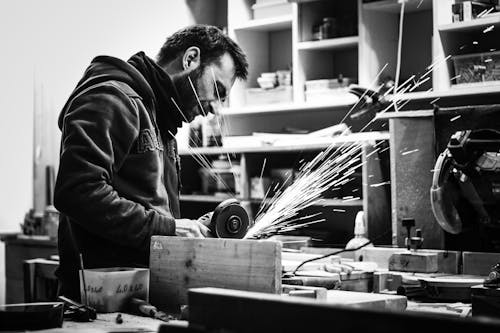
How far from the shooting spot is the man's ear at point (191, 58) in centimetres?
329

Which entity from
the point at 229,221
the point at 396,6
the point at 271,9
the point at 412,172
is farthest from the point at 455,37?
the point at 229,221

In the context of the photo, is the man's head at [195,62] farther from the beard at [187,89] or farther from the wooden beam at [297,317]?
the wooden beam at [297,317]

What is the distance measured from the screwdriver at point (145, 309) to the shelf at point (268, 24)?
3.61 meters

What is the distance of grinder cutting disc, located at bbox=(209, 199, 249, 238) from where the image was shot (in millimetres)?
2695

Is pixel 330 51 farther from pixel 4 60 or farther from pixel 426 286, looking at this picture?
pixel 426 286

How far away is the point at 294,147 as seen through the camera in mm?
5105

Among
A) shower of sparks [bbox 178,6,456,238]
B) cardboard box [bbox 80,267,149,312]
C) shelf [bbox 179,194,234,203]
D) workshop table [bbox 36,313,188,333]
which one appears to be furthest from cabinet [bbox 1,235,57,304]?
workshop table [bbox 36,313,188,333]

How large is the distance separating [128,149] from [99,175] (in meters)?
0.23

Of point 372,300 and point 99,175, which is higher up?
point 99,175

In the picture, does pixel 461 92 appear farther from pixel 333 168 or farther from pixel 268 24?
pixel 268 24

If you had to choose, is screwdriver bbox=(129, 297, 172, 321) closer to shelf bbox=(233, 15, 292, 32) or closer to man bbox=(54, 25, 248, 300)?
man bbox=(54, 25, 248, 300)

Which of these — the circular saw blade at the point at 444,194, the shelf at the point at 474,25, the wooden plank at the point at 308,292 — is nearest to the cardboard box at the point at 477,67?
the shelf at the point at 474,25

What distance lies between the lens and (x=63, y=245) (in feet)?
9.36

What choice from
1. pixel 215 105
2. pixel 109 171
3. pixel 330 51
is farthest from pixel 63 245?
pixel 330 51
